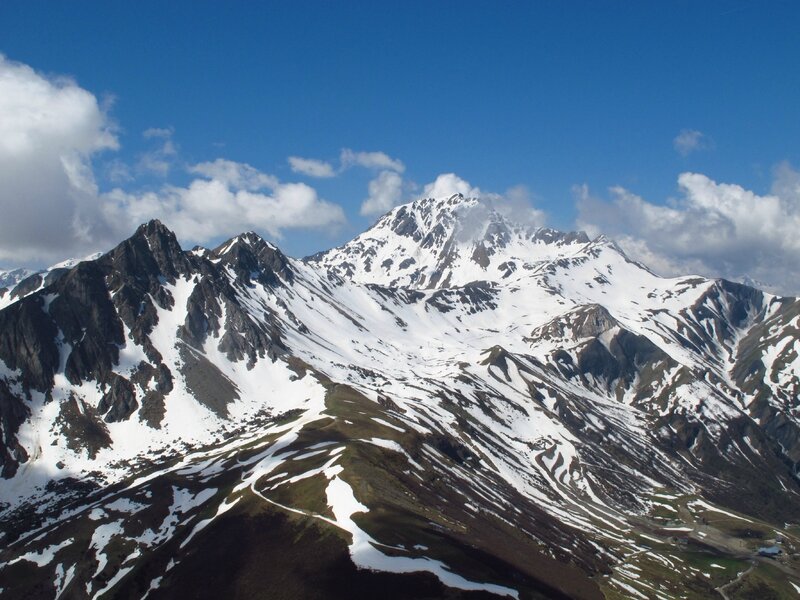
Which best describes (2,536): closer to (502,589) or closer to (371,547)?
(371,547)

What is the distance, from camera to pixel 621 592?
17600 centimetres

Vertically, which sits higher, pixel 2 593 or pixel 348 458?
pixel 348 458

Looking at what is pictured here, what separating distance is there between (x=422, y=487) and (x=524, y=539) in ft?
101

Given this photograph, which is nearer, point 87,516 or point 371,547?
point 371,547

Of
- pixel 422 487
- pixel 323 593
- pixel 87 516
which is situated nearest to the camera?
pixel 323 593

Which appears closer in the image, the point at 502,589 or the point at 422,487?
the point at 502,589

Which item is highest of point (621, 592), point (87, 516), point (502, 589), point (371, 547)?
point (87, 516)

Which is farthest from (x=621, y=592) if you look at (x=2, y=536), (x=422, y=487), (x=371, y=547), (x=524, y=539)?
(x=2, y=536)

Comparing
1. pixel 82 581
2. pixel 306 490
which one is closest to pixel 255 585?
pixel 306 490

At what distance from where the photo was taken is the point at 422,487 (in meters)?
181

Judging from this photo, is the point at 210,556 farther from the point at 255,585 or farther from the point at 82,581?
the point at 82,581

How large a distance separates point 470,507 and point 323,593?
89044 mm

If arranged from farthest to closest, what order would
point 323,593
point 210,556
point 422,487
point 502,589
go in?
point 422,487
point 210,556
point 502,589
point 323,593

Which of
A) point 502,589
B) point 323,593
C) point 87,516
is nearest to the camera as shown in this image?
point 323,593
